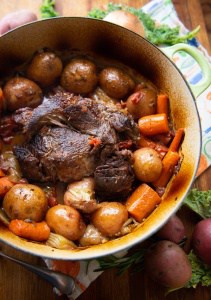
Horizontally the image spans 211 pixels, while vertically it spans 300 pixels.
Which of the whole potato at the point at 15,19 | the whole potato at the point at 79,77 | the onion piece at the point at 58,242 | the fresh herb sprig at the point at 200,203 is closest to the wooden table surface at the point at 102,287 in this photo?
the fresh herb sprig at the point at 200,203

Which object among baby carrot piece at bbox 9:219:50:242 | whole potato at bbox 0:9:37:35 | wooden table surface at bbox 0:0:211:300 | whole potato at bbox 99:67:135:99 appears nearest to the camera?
baby carrot piece at bbox 9:219:50:242

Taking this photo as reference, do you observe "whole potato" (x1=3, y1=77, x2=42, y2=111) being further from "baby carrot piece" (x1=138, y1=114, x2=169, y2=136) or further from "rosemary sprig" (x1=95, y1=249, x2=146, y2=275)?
"rosemary sprig" (x1=95, y1=249, x2=146, y2=275)

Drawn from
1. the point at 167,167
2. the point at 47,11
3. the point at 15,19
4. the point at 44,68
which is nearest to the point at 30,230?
the point at 167,167

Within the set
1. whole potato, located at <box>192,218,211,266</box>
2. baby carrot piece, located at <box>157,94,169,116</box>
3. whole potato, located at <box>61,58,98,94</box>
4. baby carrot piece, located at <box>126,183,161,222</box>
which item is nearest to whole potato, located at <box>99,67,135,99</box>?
whole potato, located at <box>61,58,98,94</box>

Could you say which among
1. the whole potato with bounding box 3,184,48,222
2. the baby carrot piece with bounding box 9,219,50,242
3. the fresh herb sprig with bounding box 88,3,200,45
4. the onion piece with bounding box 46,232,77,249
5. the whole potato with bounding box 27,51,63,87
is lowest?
the onion piece with bounding box 46,232,77,249

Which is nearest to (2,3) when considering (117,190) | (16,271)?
(117,190)

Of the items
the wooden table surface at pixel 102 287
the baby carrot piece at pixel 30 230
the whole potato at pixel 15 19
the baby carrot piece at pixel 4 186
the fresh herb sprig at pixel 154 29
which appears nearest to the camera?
the baby carrot piece at pixel 30 230

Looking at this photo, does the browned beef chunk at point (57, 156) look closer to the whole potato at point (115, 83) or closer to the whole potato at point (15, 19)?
the whole potato at point (115, 83)
